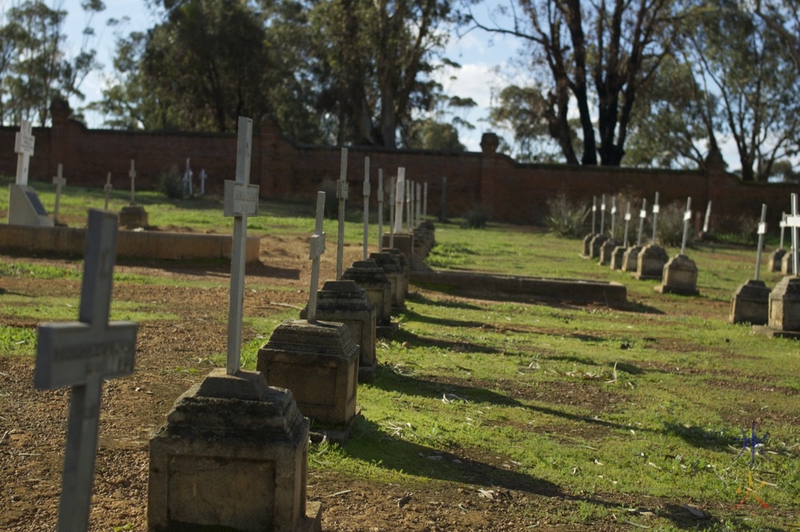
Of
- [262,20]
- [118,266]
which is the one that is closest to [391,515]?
[118,266]

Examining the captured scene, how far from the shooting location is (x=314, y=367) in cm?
586

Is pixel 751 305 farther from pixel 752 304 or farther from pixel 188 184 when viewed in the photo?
pixel 188 184

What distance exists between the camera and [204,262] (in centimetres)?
1548

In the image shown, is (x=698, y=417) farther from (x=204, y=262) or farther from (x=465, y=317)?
(x=204, y=262)

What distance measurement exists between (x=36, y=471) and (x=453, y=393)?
11.8 ft

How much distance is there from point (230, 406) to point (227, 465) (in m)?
0.23

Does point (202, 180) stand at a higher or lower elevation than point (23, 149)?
lower

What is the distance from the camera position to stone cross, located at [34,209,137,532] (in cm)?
258

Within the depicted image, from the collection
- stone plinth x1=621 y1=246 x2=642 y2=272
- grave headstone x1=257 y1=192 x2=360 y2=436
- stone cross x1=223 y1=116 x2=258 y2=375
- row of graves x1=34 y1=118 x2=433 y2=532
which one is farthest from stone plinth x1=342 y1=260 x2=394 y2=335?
stone plinth x1=621 y1=246 x2=642 y2=272

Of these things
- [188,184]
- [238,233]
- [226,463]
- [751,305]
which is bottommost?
[751,305]

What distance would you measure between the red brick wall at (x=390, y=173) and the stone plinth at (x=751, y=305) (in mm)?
23341

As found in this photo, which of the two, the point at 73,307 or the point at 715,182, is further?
the point at 715,182

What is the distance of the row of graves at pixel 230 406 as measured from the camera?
2.68 meters

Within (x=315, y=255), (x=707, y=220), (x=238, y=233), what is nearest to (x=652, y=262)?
(x=315, y=255)
